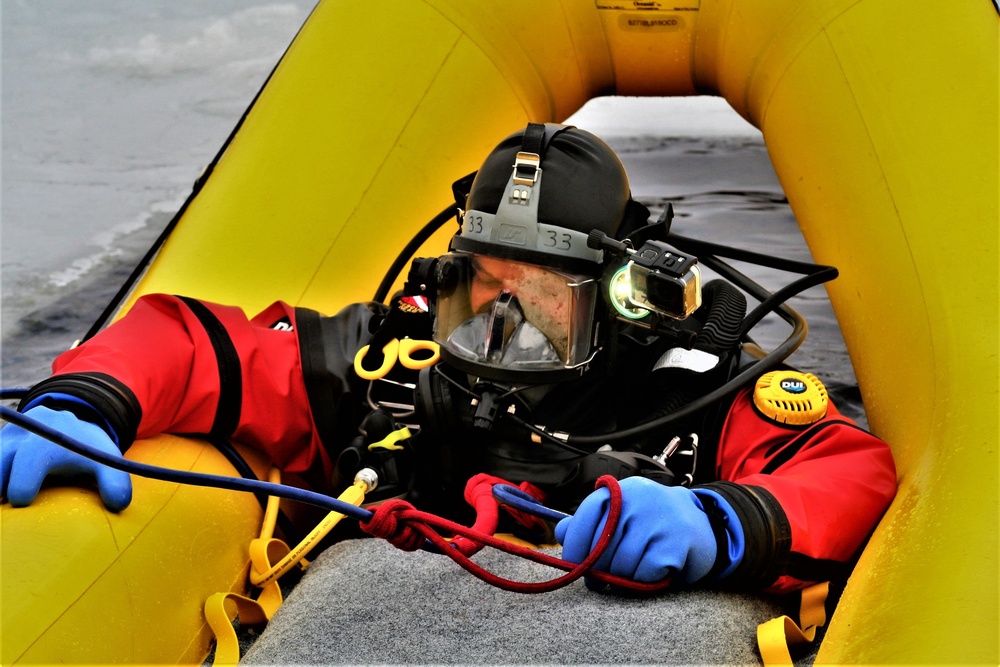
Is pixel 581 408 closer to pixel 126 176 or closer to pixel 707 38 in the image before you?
pixel 707 38

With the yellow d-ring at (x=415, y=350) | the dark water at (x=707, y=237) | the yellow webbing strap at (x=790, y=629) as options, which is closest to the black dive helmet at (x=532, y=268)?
the yellow d-ring at (x=415, y=350)

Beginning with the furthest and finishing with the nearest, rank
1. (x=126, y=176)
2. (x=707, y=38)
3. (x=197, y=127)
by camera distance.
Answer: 1. (x=197, y=127)
2. (x=126, y=176)
3. (x=707, y=38)

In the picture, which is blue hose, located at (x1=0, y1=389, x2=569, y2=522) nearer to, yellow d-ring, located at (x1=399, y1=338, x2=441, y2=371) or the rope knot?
the rope knot

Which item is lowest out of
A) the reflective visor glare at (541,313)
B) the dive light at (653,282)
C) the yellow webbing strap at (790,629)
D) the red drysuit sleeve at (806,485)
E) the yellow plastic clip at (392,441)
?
the yellow plastic clip at (392,441)

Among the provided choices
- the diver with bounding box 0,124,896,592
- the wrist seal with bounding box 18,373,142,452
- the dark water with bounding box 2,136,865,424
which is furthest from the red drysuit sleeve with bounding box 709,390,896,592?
the dark water with bounding box 2,136,865,424

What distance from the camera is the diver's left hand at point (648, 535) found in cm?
100

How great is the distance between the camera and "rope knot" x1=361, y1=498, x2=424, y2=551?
3.40 feet

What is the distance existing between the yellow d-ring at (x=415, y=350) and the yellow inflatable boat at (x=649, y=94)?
0.96 ft

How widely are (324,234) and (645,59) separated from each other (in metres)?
0.76

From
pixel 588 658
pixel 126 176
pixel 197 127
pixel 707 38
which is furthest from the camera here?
pixel 197 127

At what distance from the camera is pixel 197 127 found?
3.84 m

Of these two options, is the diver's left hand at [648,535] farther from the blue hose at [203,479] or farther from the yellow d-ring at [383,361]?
the yellow d-ring at [383,361]

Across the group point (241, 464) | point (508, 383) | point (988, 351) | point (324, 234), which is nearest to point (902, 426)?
point (988, 351)

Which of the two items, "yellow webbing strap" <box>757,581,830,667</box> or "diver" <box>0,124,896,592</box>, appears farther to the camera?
"diver" <box>0,124,896,592</box>
